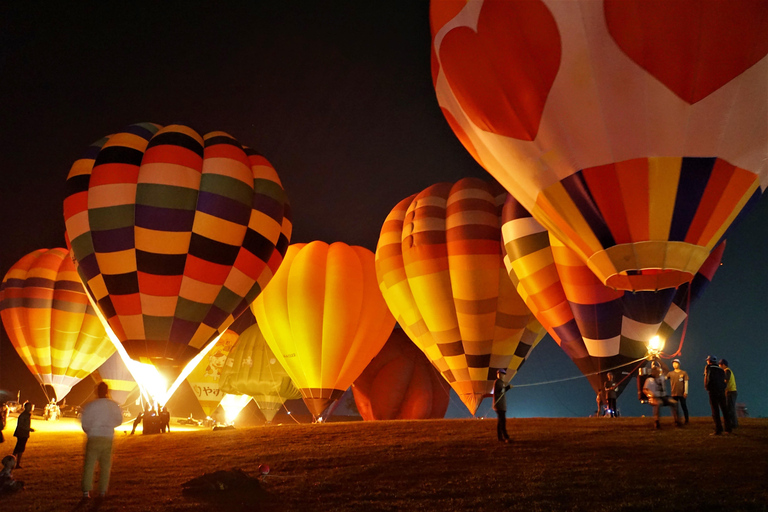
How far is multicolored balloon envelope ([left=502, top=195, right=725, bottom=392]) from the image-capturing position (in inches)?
434

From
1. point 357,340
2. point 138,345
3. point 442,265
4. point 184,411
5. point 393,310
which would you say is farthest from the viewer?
point 184,411

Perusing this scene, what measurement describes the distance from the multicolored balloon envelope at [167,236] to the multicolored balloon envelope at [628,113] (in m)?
6.62

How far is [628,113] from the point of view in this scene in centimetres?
630

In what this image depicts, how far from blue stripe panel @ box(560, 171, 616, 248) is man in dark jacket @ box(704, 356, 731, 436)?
6.35 feet

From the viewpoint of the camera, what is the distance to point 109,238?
1172 centimetres

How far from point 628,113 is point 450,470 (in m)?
4.17

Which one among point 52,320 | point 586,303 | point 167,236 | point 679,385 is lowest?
point 679,385

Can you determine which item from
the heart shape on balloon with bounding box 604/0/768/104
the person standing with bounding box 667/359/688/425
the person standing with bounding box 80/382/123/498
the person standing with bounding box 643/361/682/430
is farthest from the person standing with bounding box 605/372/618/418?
the person standing with bounding box 80/382/123/498

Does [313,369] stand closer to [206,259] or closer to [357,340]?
[357,340]

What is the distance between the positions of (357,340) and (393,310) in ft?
5.85

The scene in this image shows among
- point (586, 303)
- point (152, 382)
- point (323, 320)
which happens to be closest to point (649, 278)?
point (586, 303)

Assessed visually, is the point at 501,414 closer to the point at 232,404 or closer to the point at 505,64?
the point at 505,64

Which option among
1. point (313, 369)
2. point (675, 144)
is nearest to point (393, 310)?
point (313, 369)

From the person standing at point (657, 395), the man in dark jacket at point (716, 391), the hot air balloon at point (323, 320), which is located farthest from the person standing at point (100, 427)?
the hot air balloon at point (323, 320)
